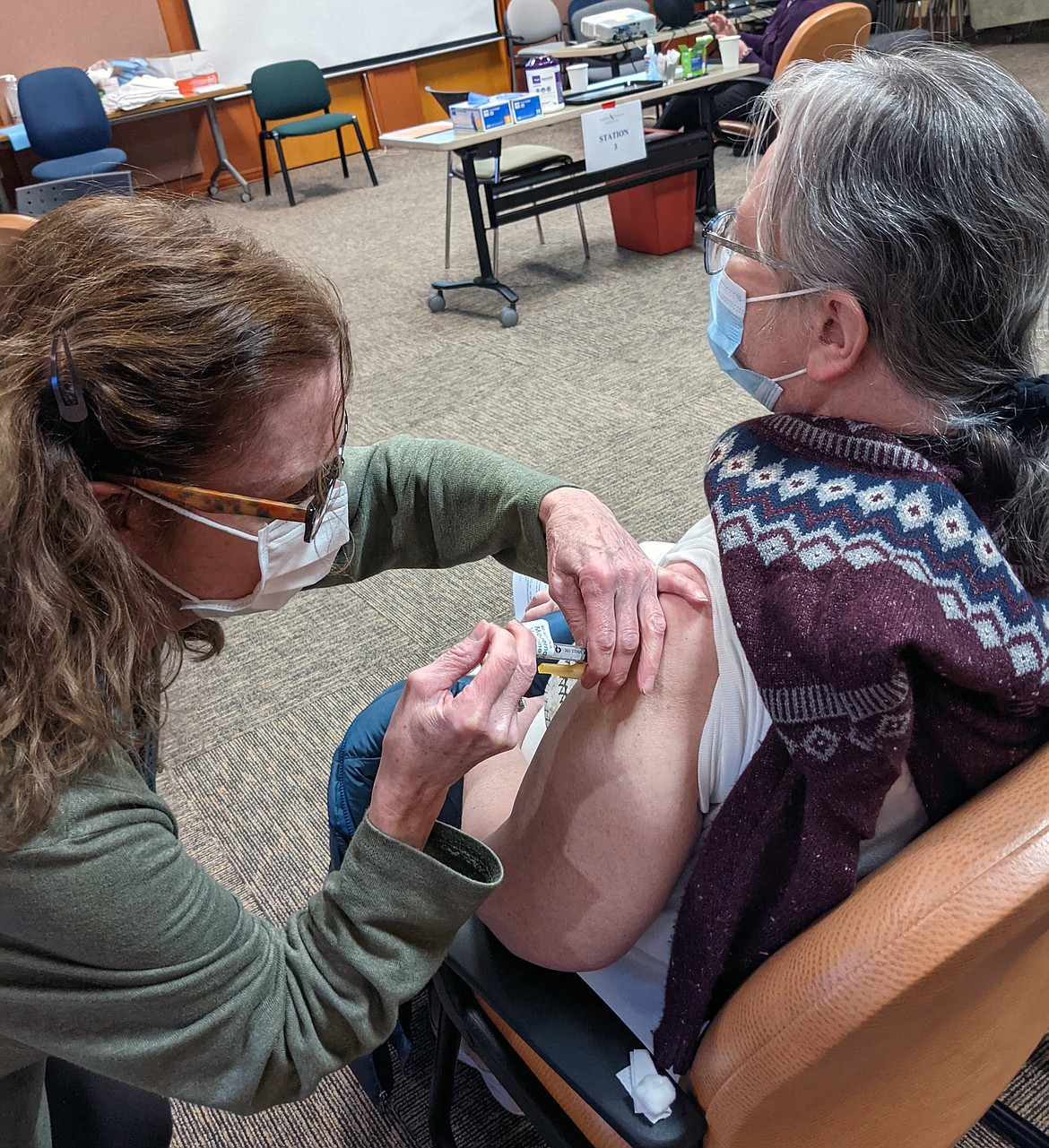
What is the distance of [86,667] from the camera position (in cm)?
77

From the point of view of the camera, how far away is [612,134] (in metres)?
4.15

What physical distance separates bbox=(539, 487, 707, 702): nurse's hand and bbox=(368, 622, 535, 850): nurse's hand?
83mm

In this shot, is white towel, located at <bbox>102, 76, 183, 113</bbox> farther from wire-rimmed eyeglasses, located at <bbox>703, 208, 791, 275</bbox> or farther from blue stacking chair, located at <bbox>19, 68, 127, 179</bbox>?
wire-rimmed eyeglasses, located at <bbox>703, 208, 791, 275</bbox>

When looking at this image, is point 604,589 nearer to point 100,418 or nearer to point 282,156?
point 100,418

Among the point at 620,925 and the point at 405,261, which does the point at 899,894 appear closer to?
the point at 620,925

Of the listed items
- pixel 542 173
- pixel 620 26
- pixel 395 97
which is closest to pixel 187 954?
pixel 542 173

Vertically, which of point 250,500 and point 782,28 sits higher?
point 782,28

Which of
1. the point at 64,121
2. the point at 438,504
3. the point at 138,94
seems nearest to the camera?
the point at 438,504

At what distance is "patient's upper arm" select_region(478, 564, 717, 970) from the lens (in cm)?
83

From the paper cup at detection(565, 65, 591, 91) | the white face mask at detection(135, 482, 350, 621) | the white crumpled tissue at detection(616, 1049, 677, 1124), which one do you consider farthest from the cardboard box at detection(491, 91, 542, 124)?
the white crumpled tissue at detection(616, 1049, 677, 1124)

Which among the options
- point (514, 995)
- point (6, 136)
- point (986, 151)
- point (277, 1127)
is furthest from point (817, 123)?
point (6, 136)

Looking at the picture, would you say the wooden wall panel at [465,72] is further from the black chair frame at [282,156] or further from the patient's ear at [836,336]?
the patient's ear at [836,336]

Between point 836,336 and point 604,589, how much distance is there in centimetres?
34

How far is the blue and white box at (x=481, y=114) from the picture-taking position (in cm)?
397
